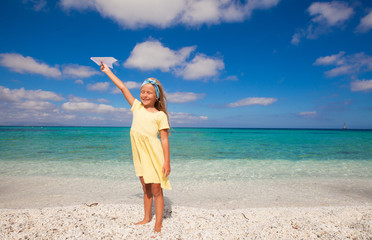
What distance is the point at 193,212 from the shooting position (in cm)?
396

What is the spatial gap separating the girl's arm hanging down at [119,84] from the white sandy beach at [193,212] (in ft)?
6.93

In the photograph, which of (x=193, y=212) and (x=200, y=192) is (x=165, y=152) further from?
(x=200, y=192)

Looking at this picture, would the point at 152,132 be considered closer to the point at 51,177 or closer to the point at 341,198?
the point at 341,198

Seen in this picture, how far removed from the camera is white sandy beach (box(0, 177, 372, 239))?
3059 mm

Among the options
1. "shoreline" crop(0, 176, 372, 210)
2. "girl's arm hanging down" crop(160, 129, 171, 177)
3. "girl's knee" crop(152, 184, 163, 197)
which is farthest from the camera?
"shoreline" crop(0, 176, 372, 210)

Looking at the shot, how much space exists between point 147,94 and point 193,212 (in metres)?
2.54

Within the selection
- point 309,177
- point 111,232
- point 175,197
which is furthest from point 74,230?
point 309,177

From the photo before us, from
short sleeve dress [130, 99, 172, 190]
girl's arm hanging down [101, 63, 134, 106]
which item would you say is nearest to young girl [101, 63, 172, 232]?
short sleeve dress [130, 99, 172, 190]

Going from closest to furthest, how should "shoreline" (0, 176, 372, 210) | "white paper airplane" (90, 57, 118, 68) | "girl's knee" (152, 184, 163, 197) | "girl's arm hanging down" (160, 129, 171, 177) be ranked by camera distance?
1. "girl's arm hanging down" (160, 129, 171, 177)
2. "girl's knee" (152, 184, 163, 197)
3. "white paper airplane" (90, 57, 118, 68)
4. "shoreline" (0, 176, 372, 210)

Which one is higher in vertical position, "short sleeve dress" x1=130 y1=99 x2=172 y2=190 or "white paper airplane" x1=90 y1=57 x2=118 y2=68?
"white paper airplane" x1=90 y1=57 x2=118 y2=68

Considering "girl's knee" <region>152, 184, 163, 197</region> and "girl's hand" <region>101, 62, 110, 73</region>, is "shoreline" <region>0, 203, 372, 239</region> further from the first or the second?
"girl's hand" <region>101, 62, 110, 73</region>

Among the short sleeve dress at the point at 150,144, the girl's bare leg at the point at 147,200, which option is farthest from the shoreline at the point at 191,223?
the short sleeve dress at the point at 150,144

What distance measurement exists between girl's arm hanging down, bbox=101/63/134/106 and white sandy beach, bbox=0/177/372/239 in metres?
2.11

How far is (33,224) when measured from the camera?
3.20m
